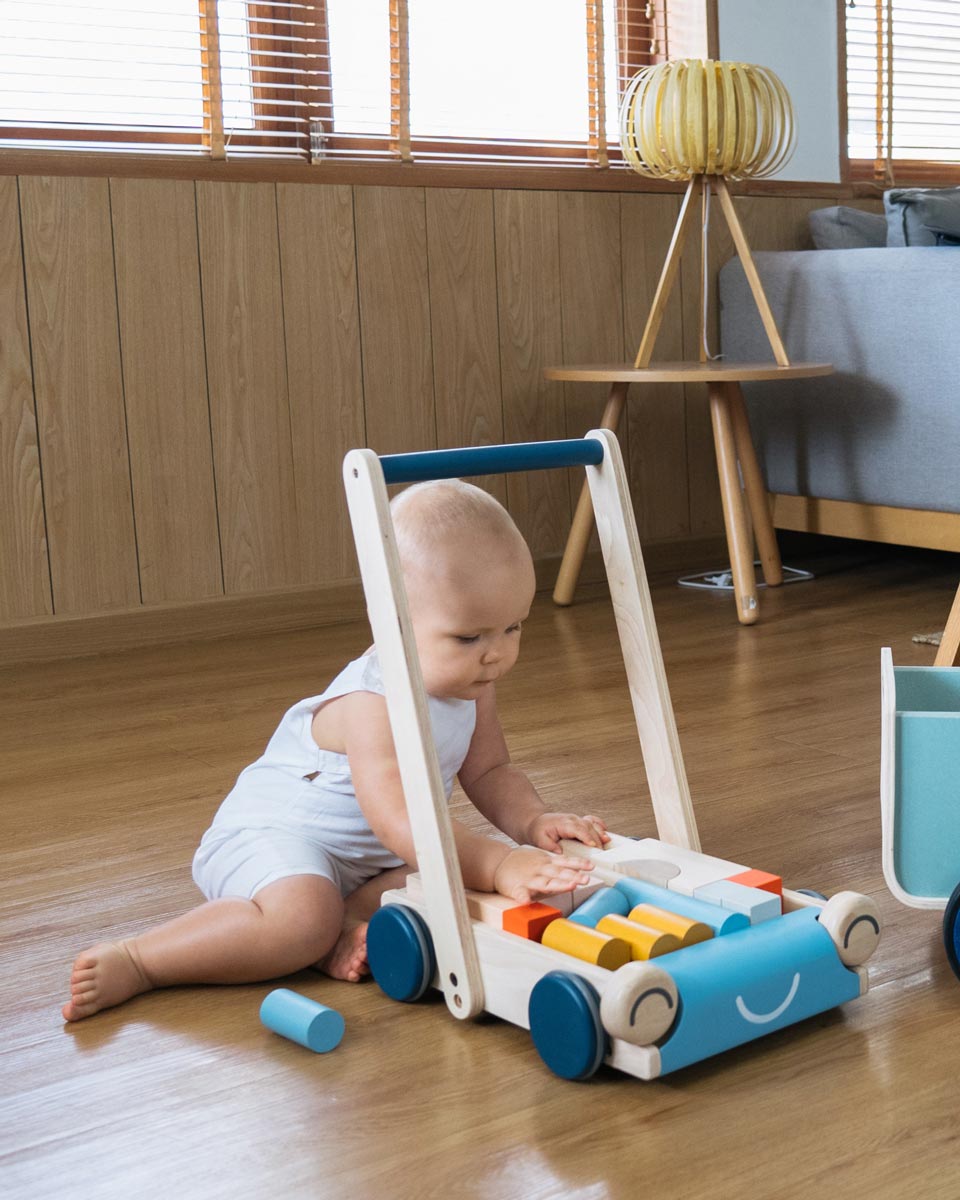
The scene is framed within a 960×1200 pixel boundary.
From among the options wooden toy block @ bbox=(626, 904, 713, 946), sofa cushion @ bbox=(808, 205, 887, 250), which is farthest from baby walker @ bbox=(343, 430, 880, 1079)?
sofa cushion @ bbox=(808, 205, 887, 250)

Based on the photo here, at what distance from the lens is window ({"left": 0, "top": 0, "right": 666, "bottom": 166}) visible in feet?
7.50

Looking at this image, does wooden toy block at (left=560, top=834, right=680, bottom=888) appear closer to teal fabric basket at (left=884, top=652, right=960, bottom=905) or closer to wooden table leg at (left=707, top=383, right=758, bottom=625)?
teal fabric basket at (left=884, top=652, right=960, bottom=905)

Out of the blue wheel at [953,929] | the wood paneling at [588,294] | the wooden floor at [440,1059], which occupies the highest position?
the wood paneling at [588,294]

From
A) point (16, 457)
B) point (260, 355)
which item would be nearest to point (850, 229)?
point (260, 355)

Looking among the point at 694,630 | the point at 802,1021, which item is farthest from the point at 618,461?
the point at 694,630

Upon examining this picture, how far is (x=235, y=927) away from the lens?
3.41 feet


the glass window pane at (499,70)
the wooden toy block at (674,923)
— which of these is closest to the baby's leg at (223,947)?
the wooden toy block at (674,923)

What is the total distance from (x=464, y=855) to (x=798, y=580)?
72.8 inches

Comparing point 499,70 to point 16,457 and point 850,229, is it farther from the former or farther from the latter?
point 16,457

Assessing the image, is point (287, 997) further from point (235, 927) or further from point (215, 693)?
point (215, 693)

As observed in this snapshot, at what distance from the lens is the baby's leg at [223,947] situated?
3.39 feet

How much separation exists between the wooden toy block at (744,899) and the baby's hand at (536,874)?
89 millimetres

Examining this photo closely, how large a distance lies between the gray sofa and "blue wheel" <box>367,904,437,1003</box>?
5.69 ft

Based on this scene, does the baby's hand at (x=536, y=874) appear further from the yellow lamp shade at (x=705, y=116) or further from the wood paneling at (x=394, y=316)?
the yellow lamp shade at (x=705, y=116)
